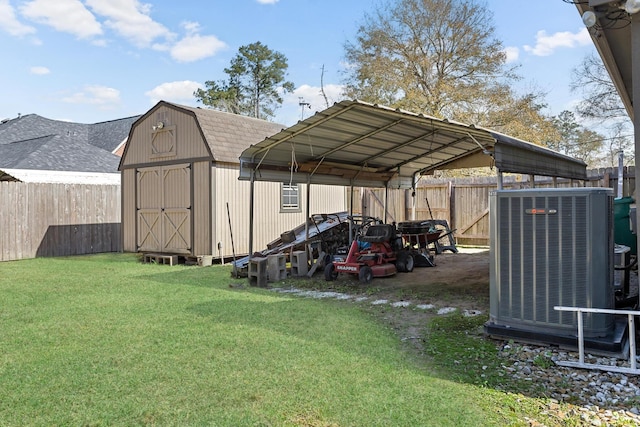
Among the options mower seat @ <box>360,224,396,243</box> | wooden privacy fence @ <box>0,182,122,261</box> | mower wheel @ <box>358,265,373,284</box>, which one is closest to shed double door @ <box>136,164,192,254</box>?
wooden privacy fence @ <box>0,182,122,261</box>

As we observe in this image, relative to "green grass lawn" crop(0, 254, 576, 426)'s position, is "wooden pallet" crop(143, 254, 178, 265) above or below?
above

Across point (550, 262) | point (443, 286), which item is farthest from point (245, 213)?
point (550, 262)

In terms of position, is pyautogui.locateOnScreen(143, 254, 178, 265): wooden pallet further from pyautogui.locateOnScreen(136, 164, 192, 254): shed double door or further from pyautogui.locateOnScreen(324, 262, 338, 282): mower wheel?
pyautogui.locateOnScreen(324, 262, 338, 282): mower wheel

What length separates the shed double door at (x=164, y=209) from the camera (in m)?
11.1

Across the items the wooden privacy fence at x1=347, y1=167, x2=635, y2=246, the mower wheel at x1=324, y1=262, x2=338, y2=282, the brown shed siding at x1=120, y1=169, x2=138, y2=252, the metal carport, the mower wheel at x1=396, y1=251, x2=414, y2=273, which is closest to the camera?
the metal carport

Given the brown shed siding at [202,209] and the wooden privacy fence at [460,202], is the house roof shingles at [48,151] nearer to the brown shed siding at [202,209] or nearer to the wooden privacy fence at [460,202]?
the brown shed siding at [202,209]

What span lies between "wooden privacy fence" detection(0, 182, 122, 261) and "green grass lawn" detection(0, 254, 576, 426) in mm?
6792

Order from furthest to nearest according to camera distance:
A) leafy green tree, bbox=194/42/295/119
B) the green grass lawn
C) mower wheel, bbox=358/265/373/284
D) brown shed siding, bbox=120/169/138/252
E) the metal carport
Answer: leafy green tree, bbox=194/42/295/119 → brown shed siding, bbox=120/169/138/252 → mower wheel, bbox=358/265/373/284 → the metal carport → the green grass lawn

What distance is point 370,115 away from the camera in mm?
6582

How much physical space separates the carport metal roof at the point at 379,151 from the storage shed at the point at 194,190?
1.90 m

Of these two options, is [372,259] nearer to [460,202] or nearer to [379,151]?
[379,151]

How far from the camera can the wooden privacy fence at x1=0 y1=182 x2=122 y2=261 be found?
11758 millimetres

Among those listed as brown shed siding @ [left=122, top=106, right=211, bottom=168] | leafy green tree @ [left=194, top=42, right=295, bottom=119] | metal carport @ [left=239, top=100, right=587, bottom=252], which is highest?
leafy green tree @ [left=194, top=42, right=295, bottom=119]

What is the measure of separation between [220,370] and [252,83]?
1144 inches
